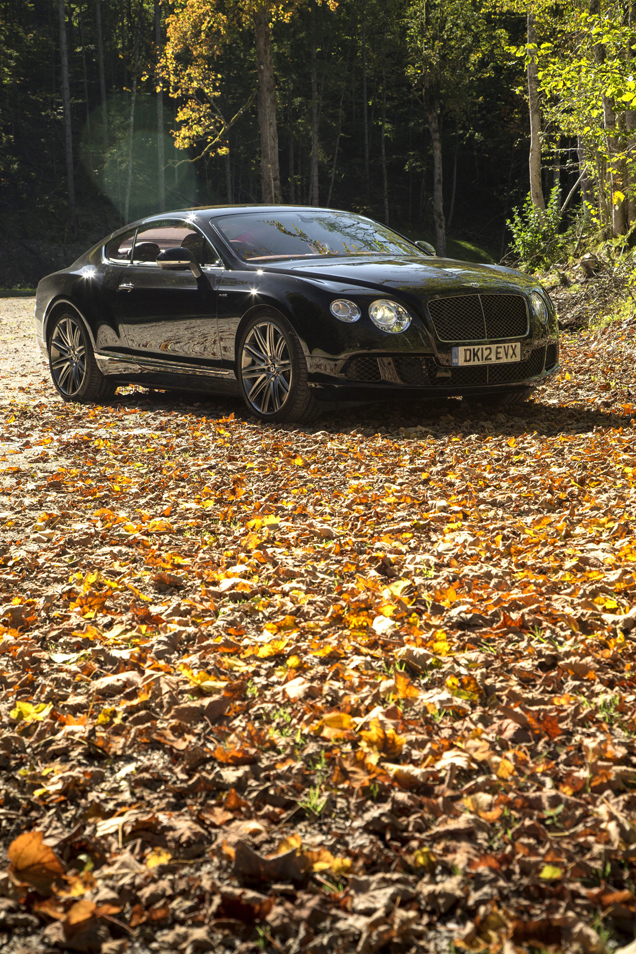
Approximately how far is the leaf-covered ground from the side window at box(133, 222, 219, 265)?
277cm

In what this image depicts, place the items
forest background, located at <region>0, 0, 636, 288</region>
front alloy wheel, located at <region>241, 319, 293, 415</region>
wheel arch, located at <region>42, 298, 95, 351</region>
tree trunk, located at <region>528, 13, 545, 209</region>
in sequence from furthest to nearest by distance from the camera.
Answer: forest background, located at <region>0, 0, 636, 288</region>
tree trunk, located at <region>528, 13, 545, 209</region>
wheel arch, located at <region>42, 298, 95, 351</region>
front alloy wheel, located at <region>241, 319, 293, 415</region>

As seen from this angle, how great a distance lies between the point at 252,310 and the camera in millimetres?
6809

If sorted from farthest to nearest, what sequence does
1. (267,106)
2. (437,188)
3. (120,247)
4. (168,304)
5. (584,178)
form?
(437,188) → (584,178) → (267,106) → (120,247) → (168,304)

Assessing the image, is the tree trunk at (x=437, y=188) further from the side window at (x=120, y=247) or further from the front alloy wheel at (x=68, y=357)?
the front alloy wheel at (x=68, y=357)

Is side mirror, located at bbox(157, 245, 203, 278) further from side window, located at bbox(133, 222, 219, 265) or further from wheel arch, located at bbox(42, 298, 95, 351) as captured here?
wheel arch, located at bbox(42, 298, 95, 351)

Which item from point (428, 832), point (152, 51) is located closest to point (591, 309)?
point (428, 832)

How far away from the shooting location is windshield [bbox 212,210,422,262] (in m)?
7.32

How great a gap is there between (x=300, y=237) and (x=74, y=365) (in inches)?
102

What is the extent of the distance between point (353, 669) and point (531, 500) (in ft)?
6.90

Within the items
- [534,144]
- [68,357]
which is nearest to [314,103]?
[534,144]

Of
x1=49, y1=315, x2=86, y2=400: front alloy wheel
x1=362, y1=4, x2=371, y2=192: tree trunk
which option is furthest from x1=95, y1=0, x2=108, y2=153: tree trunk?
x1=49, y1=315, x2=86, y2=400: front alloy wheel

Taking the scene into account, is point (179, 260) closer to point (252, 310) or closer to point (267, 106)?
point (252, 310)

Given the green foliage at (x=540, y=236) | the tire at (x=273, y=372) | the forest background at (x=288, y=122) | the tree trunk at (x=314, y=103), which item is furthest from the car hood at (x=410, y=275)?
the tree trunk at (x=314, y=103)

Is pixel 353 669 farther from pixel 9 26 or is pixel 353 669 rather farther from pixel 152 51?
pixel 152 51
